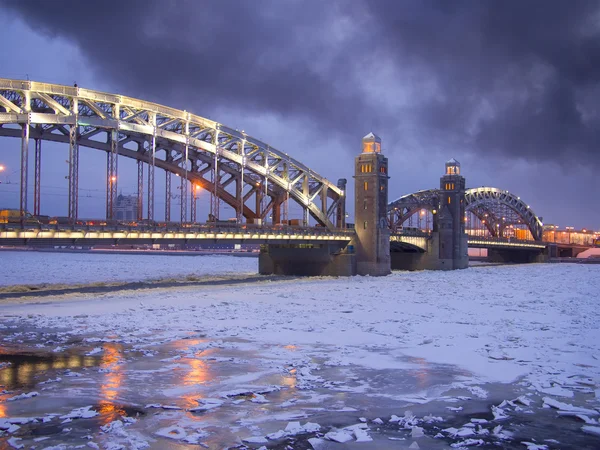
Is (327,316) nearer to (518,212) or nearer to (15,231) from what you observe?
(15,231)

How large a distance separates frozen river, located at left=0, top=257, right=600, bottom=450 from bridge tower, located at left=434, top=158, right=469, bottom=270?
217ft

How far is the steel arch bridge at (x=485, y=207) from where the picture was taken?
112 m

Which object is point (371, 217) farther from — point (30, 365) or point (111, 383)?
point (111, 383)

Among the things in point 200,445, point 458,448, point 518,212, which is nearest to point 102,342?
point 200,445

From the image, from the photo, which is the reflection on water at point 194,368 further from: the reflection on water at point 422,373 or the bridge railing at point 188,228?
the bridge railing at point 188,228

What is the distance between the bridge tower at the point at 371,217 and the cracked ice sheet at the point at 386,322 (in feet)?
95.3

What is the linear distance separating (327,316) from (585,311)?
15257 millimetres

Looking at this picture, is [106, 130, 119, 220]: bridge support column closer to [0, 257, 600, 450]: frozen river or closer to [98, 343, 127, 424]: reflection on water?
[0, 257, 600, 450]: frozen river

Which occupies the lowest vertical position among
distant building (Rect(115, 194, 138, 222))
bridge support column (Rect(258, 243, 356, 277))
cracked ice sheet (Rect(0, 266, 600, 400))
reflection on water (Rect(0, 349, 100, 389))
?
cracked ice sheet (Rect(0, 266, 600, 400))

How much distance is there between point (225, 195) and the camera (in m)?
72.7

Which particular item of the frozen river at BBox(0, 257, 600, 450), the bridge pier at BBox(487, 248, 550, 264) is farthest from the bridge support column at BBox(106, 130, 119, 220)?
the bridge pier at BBox(487, 248, 550, 264)

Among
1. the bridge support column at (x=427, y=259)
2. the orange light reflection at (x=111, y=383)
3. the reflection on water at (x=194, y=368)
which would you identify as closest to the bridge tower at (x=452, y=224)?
the bridge support column at (x=427, y=259)

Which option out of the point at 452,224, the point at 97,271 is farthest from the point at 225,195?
the point at 452,224

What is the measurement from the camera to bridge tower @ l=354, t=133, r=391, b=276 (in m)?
77.9
